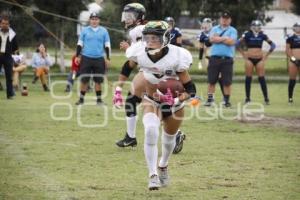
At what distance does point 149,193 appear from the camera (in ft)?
23.4

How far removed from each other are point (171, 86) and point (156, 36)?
625 mm

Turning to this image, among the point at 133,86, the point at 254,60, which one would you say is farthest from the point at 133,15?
the point at 254,60

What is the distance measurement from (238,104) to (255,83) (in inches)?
377

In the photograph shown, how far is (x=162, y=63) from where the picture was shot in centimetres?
757

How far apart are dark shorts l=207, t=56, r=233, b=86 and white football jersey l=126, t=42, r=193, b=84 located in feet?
26.9

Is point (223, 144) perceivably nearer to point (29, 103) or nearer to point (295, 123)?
point (295, 123)

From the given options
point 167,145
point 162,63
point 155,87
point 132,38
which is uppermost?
point 132,38

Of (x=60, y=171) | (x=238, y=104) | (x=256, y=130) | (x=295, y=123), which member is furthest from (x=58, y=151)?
(x=238, y=104)

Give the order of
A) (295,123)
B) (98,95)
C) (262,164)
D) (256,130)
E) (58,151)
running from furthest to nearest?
(98,95) → (295,123) → (256,130) → (58,151) → (262,164)

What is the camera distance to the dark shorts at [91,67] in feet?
51.8

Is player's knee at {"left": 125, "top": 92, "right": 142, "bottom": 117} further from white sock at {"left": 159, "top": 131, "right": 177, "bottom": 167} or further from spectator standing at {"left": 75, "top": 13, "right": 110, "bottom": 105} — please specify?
spectator standing at {"left": 75, "top": 13, "right": 110, "bottom": 105}

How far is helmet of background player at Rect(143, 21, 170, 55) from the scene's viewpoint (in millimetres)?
7410

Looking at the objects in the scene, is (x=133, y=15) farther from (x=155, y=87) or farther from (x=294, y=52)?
(x=294, y=52)

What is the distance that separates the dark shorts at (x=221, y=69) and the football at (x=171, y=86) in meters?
8.20
